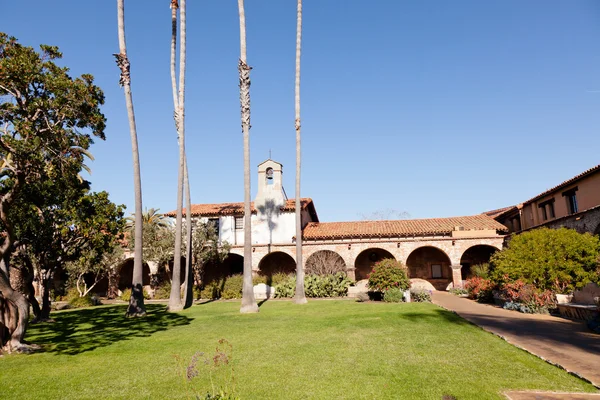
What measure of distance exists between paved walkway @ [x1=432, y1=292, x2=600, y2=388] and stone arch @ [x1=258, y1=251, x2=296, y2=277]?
55.7 feet

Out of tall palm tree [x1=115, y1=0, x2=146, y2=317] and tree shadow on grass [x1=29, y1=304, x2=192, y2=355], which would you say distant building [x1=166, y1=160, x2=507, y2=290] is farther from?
tree shadow on grass [x1=29, y1=304, x2=192, y2=355]

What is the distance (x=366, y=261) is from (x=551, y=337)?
796 inches

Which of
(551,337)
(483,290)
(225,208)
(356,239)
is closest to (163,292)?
(225,208)

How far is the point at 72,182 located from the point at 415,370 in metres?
14.9

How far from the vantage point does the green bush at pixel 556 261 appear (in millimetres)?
14516

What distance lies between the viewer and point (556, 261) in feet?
48.8

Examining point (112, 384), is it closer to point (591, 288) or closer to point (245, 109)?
point (245, 109)

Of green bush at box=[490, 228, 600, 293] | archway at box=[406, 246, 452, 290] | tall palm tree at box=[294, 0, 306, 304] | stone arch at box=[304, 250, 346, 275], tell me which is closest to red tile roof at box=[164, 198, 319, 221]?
stone arch at box=[304, 250, 346, 275]

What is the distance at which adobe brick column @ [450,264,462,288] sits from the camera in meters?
25.5

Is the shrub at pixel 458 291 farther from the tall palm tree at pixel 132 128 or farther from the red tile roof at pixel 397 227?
the tall palm tree at pixel 132 128

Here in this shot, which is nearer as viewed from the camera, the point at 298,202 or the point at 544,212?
the point at 298,202

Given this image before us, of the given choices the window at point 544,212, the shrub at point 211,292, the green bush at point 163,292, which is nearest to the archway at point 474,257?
the window at point 544,212

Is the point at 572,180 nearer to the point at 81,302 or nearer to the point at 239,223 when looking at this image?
the point at 239,223

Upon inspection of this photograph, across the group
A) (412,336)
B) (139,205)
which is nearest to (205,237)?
(139,205)
